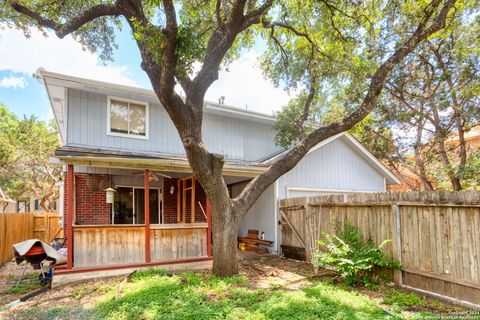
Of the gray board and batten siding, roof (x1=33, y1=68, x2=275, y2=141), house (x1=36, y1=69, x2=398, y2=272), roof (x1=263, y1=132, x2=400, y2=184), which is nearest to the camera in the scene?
house (x1=36, y1=69, x2=398, y2=272)

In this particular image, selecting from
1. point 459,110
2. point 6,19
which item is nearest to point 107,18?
→ point 6,19

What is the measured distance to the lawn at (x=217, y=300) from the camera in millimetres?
5098

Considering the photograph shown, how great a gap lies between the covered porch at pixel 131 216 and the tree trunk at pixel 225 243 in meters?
2.00

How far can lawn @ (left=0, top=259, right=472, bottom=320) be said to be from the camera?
5098 mm

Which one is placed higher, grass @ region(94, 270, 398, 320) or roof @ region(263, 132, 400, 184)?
roof @ region(263, 132, 400, 184)

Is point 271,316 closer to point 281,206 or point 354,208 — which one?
point 354,208

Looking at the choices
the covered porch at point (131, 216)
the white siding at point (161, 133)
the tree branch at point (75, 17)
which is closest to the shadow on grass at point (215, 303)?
the covered porch at point (131, 216)

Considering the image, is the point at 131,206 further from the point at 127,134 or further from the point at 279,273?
the point at 279,273

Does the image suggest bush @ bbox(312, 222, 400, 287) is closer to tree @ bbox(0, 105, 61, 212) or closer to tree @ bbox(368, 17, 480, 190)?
tree @ bbox(368, 17, 480, 190)

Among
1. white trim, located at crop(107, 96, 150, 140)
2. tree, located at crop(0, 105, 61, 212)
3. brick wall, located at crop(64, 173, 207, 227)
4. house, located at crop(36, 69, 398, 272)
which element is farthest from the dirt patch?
tree, located at crop(0, 105, 61, 212)

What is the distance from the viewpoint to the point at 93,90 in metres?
10.1

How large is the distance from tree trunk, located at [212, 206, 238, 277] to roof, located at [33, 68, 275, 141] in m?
5.69

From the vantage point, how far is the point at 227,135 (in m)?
12.8

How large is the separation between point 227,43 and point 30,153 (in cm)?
1944
